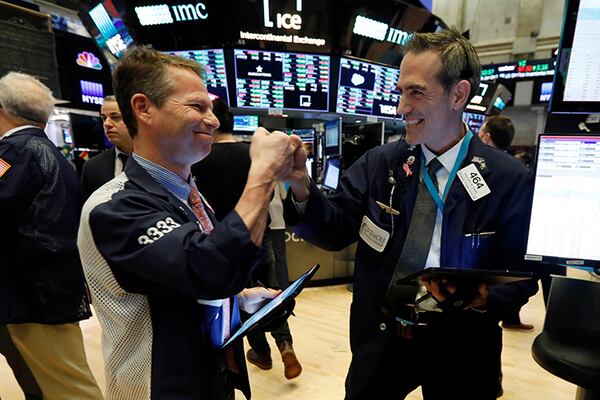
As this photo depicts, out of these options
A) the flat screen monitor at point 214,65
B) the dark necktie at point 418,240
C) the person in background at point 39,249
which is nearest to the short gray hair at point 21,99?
the person in background at point 39,249

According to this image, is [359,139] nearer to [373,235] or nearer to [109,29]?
[373,235]

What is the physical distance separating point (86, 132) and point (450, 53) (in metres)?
8.88

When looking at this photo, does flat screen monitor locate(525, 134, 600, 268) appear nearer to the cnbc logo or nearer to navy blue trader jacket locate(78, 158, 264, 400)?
navy blue trader jacket locate(78, 158, 264, 400)

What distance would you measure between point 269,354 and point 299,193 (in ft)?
6.74

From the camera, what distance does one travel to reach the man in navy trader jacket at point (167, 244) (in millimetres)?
813

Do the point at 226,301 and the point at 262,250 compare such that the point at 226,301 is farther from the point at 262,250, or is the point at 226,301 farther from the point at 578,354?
the point at 578,354

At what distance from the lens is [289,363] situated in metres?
2.71

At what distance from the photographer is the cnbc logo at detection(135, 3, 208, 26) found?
4020 mm

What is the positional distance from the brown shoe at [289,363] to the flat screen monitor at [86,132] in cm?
761

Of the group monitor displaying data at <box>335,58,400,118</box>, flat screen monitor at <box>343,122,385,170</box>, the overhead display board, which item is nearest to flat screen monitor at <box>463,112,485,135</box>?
the overhead display board

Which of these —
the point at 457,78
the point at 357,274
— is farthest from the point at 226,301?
the point at 457,78

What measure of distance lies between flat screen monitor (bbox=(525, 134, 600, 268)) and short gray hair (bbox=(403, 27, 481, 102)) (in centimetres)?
35

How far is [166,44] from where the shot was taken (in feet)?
14.0

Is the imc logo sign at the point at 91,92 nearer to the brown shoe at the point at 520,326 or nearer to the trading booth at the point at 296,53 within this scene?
the trading booth at the point at 296,53
